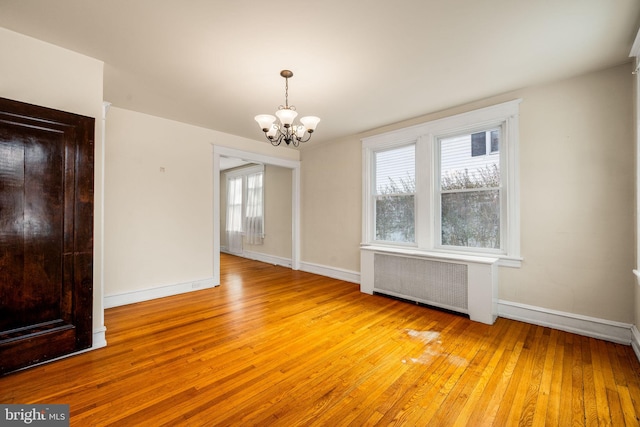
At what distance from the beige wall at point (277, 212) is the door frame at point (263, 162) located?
0.95 ft

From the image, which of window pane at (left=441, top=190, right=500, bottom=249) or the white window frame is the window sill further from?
window pane at (left=441, top=190, right=500, bottom=249)

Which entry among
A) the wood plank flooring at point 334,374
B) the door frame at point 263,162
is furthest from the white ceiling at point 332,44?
the wood plank flooring at point 334,374

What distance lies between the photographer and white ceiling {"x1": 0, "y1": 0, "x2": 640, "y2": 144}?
1.93 metres

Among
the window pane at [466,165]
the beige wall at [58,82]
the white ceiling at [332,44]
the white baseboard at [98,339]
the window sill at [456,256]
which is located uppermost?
the white ceiling at [332,44]

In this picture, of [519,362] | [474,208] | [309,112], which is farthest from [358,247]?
[519,362]

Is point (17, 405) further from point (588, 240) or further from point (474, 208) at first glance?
point (588, 240)

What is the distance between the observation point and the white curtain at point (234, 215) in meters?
7.80

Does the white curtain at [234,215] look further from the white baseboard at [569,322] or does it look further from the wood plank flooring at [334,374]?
the white baseboard at [569,322]

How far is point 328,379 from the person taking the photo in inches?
79.9

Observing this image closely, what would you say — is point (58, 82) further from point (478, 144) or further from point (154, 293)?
point (478, 144)

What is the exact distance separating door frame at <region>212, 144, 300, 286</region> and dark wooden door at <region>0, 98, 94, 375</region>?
7.50 feet

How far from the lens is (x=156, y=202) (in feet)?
13.2

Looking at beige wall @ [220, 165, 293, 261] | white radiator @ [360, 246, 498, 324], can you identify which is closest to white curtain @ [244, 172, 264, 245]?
beige wall @ [220, 165, 293, 261]

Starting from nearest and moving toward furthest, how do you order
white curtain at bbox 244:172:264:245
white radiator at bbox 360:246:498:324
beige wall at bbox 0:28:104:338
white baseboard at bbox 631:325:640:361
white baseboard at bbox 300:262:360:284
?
1. beige wall at bbox 0:28:104:338
2. white baseboard at bbox 631:325:640:361
3. white radiator at bbox 360:246:498:324
4. white baseboard at bbox 300:262:360:284
5. white curtain at bbox 244:172:264:245
